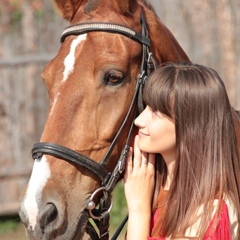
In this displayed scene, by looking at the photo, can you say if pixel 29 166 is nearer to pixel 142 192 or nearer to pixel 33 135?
pixel 33 135

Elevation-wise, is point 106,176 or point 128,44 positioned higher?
point 128,44

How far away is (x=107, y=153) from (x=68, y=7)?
0.95 metres

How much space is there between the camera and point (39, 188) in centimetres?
322

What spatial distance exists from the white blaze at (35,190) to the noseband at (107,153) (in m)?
0.09

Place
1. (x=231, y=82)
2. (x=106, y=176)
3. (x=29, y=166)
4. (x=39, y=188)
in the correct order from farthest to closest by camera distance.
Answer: (x=29, y=166)
(x=231, y=82)
(x=106, y=176)
(x=39, y=188)

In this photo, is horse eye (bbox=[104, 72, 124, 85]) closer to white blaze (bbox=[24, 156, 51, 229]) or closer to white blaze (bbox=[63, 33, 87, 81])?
white blaze (bbox=[63, 33, 87, 81])

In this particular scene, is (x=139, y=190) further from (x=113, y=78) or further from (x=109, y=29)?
(x=109, y=29)

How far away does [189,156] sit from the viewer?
3299 mm

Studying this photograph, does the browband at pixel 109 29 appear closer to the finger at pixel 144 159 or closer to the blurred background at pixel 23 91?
the finger at pixel 144 159

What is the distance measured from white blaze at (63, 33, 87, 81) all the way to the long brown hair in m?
0.43

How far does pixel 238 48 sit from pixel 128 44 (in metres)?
5.24

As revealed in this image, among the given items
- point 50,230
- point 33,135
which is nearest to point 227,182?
point 50,230

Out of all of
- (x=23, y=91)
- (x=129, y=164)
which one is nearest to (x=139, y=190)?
(x=129, y=164)

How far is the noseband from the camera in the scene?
3.34 meters
